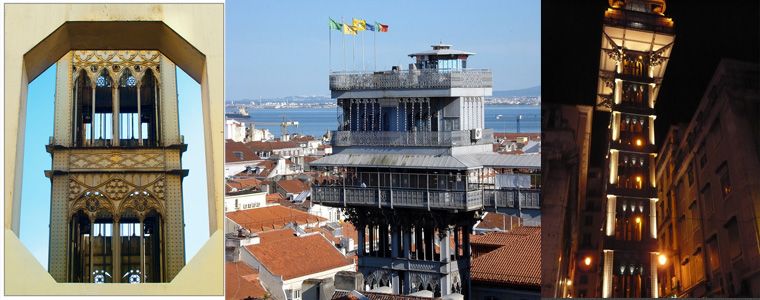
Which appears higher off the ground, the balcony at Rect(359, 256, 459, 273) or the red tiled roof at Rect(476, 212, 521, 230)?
the red tiled roof at Rect(476, 212, 521, 230)

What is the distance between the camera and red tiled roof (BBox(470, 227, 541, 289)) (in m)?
11.7

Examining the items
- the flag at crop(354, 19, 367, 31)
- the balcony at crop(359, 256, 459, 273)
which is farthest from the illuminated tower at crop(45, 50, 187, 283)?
the balcony at crop(359, 256, 459, 273)

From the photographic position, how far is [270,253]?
701 inches

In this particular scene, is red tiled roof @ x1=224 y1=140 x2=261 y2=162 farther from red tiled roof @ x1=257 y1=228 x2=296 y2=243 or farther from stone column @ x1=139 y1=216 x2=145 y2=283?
stone column @ x1=139 y1=216 x2=145 y2=283

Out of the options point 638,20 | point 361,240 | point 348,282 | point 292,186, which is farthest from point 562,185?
point 292,186

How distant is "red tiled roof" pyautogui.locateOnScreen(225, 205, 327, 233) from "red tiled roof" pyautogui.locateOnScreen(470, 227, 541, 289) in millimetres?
8268

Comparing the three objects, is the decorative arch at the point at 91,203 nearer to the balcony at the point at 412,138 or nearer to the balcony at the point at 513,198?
the balcony at the point at 412,138

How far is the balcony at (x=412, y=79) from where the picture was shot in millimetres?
11312

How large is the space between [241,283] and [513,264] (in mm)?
3429

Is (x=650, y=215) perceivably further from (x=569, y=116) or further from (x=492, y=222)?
(x=492, y=222)

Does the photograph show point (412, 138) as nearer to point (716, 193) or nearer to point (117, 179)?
point (716, 193)

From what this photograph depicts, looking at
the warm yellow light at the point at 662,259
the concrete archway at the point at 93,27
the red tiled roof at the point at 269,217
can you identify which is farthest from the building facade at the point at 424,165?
the red tiled roof at the point at 269,217

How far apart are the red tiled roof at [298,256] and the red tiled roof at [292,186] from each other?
11485mm

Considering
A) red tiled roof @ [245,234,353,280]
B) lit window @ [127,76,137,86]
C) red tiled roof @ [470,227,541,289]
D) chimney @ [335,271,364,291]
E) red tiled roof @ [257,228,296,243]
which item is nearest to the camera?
lit window @ [127,76,137,86]
